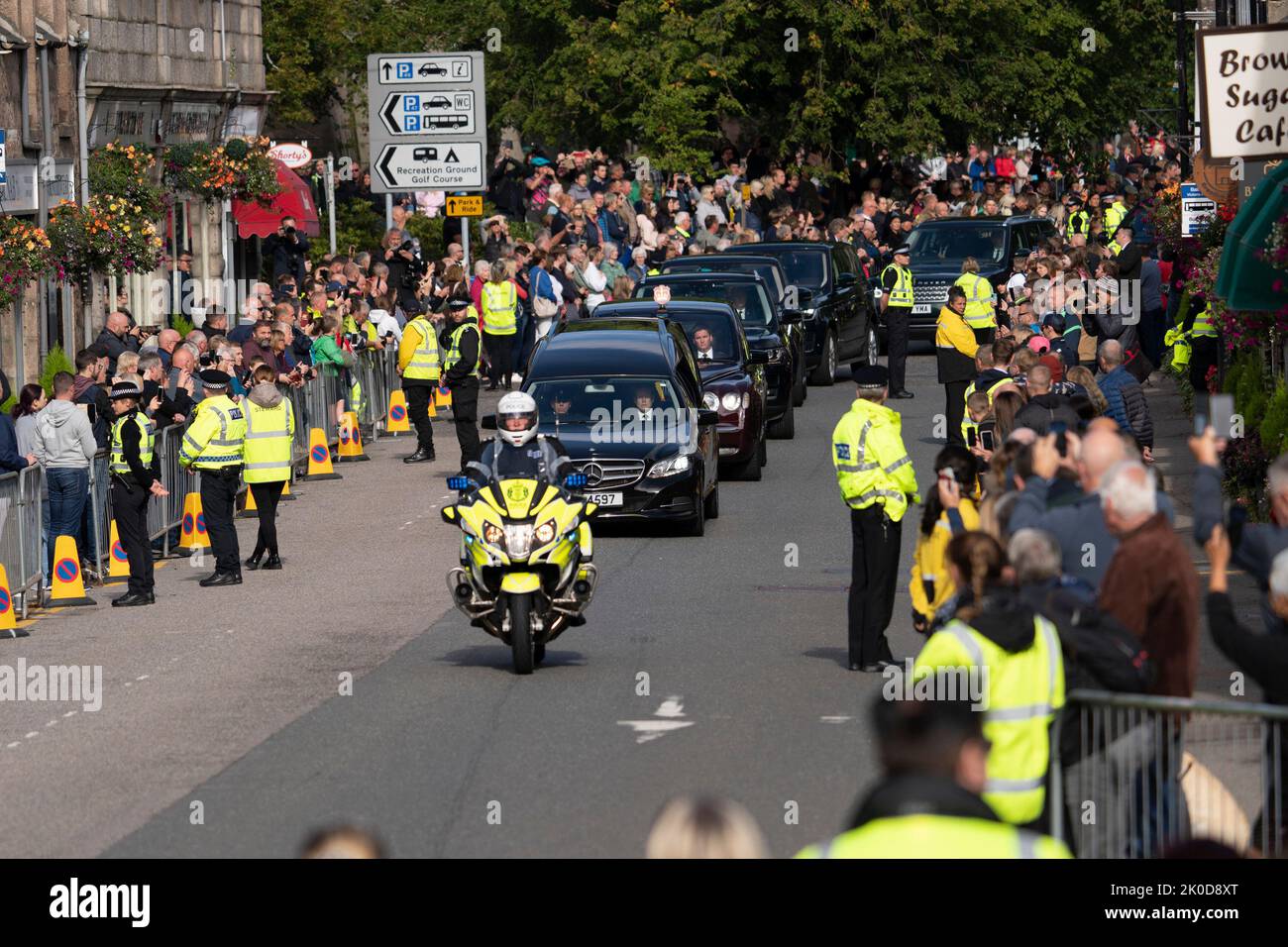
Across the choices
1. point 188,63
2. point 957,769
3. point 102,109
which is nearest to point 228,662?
point 957,769

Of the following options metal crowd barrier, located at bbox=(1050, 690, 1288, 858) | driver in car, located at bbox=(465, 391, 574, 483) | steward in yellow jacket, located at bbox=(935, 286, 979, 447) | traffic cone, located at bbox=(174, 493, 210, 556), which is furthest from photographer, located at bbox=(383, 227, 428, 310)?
metal crowd barrier, located at bbox=(1050, 690, 1288, 858)

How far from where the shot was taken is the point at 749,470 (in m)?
24.9

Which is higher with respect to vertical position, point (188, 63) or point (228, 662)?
point (188, 63)

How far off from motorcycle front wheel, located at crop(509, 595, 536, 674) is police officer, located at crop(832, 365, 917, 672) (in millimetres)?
1939

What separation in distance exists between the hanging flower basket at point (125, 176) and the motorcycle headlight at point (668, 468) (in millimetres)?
14008

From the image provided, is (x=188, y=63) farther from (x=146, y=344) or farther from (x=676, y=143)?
(x=146, y=344)

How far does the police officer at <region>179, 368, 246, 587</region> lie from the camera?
63.0 feet

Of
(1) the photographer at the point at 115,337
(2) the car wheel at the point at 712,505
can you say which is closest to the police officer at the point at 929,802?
(2) the car wheel at the point at 712,505

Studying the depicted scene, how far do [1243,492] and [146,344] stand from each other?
11.5 meters

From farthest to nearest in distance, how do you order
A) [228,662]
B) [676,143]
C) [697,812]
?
[676,143], [228,662], [697,812]

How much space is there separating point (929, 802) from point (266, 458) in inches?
594

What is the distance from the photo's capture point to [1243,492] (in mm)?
20094

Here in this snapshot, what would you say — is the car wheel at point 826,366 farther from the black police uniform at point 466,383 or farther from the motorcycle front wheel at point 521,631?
the motorcycle front wheel at point 521,631

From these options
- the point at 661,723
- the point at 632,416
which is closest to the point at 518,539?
the point at 661,723
